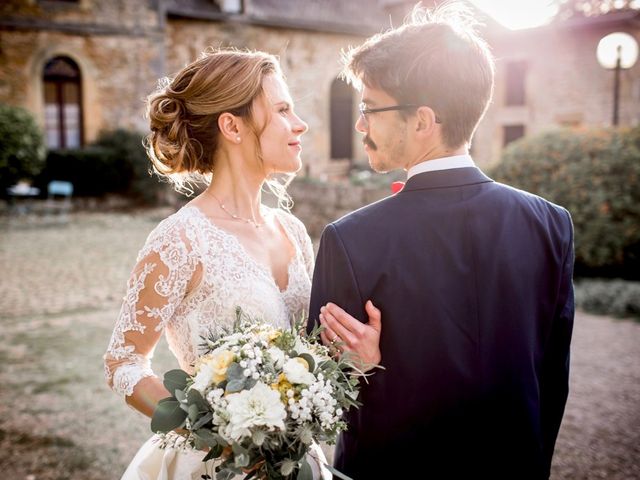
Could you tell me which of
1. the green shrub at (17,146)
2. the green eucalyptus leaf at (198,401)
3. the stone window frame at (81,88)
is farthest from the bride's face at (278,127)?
the stone window frame at (81,88)

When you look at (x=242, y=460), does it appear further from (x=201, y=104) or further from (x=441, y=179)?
(x=201, y=104)

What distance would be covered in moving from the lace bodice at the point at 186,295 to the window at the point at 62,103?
1895 cm

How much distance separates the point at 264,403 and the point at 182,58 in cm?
2120

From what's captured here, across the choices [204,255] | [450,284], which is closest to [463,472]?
[450,284]

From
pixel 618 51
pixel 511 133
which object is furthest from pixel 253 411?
pixel 511 133

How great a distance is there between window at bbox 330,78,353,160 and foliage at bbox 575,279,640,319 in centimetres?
1724

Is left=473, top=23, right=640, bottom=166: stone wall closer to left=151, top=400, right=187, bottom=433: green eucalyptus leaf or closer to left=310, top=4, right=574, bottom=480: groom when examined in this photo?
left=310, top=4, right=574, bottom=480: groom

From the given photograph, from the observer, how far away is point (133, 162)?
62.4 feet

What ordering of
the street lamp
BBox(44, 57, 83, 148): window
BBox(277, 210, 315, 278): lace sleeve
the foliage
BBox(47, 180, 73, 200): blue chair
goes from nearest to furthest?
BBox(277, 210, 315, 278): lace sleeve → the foliage → the street lamp → BBox(47, 180, 73, 200): blue chair → BBox(44, 57, 83, 148): window

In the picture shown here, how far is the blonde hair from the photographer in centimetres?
251

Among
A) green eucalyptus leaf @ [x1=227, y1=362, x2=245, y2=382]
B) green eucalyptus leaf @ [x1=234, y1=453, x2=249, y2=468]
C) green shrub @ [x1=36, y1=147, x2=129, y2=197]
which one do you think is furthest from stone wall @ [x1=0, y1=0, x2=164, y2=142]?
green eucalyptus leaf @ [x1=234, y1=453, x2=249, y2=468]

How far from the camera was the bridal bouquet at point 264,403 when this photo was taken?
163 cm

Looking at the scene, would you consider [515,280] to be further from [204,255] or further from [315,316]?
[204,255]

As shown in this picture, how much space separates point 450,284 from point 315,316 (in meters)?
0.43
